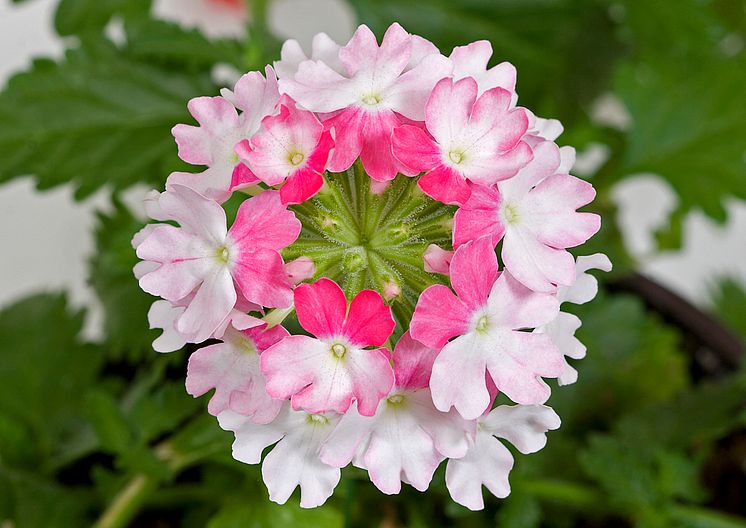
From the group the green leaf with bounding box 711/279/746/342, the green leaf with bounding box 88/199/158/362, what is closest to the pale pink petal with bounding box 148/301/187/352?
the green leaf with bounding box 88/199/158/362

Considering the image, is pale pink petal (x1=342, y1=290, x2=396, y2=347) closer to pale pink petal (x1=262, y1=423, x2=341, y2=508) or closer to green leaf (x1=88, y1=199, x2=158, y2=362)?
pale pink petal (x1=262, y1=423, x2=341, y2=508)

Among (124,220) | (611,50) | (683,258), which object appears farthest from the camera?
(683,258)

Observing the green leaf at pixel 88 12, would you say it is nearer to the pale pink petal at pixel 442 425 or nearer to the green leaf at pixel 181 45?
the green leaf at pixel 181 45

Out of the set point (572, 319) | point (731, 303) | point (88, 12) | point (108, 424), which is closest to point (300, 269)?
point (572, 319)

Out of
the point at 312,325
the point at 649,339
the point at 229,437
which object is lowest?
the point at 649,339

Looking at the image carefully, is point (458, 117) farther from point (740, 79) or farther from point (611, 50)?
point (611, 50)

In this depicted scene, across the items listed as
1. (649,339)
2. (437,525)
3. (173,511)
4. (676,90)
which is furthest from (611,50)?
(173,511)

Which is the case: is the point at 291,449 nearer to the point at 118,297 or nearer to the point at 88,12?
the point at 118,297
